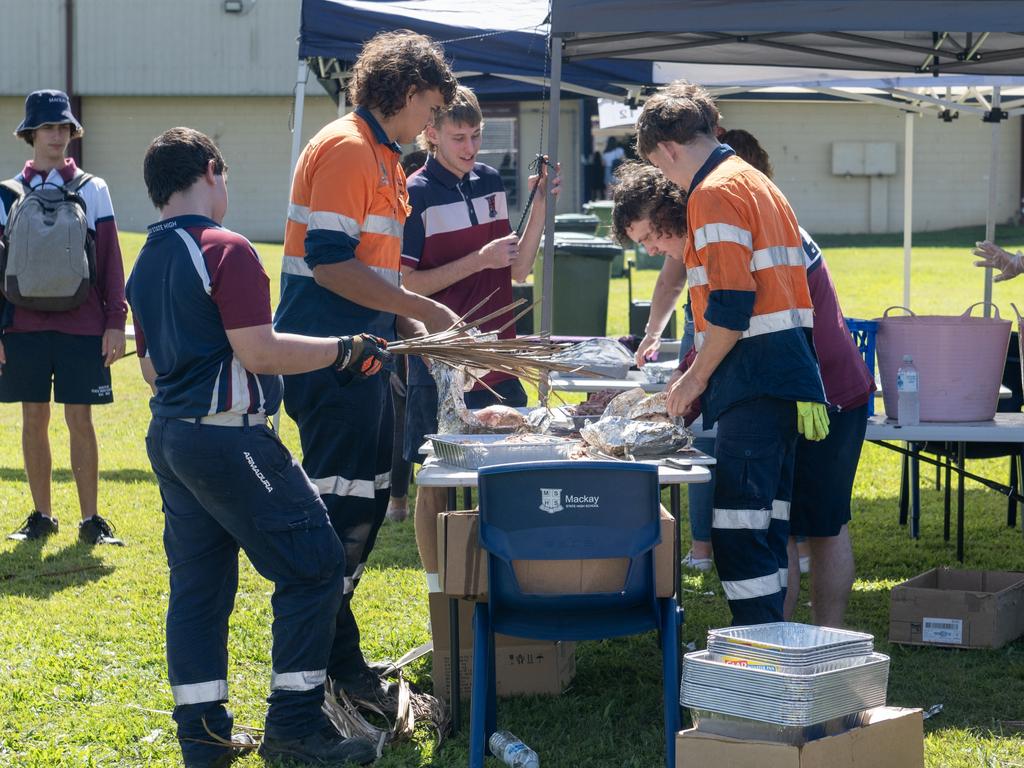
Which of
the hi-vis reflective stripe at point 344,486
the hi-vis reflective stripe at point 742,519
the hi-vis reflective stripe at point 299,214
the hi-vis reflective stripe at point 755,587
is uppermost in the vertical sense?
the hi-vis reflective stripe at point 299,214

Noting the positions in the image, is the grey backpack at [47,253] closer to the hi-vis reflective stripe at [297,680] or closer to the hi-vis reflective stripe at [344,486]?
the hi-vis reflective stripe at [344,486]

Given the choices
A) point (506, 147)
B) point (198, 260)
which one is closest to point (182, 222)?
point (198, 260)

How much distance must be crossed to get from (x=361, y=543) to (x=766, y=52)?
3.17m

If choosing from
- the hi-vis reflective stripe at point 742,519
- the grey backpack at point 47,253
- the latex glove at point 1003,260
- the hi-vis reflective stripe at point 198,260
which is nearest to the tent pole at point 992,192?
the latex glove at point 1003,260

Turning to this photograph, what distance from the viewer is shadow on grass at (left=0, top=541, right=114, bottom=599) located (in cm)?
552

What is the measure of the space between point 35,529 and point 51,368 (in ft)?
2.77

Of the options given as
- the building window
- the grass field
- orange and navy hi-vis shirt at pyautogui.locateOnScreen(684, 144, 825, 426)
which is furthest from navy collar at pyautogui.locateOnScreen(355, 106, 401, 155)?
the building window

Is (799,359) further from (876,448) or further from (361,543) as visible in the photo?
(876,448)

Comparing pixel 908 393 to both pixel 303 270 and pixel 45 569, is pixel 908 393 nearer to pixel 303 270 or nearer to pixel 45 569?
pixel 303 270

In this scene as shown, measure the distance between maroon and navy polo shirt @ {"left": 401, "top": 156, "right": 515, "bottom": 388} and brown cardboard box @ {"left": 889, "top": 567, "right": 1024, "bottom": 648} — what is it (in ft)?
5.53

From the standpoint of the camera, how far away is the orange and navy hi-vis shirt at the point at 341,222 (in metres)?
3.70

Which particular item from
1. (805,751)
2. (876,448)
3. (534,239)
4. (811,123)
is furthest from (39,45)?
(805,751)

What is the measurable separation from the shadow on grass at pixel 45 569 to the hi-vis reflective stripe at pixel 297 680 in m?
2.25

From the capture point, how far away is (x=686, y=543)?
21.1ft
